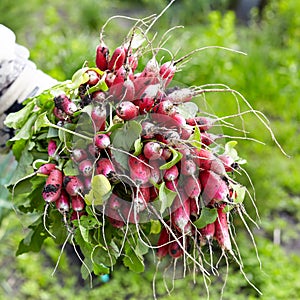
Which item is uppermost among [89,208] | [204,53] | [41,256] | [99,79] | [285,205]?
[99,79]

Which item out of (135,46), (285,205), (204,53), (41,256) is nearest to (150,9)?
(204,53)

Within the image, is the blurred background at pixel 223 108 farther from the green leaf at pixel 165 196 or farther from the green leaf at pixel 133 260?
the green leaf at pixel 165 196

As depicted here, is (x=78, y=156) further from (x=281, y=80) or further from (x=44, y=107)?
(x=281, y=80)

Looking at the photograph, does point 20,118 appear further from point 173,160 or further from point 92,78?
point 173,160

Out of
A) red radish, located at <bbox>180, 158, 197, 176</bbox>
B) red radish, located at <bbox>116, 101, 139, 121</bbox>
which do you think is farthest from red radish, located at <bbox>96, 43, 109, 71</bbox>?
red radish, located at <bbox>180, 158, 197, 176</bbox>

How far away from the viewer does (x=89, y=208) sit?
2.60ft

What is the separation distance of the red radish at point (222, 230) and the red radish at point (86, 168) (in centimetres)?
22

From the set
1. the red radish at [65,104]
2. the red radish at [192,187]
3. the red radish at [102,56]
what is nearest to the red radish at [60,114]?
the red radish at [65,104]

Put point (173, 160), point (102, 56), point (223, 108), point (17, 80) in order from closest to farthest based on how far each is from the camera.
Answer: point (173, 160) → point (102, 56) → point (17, 80) → point (223, 108)

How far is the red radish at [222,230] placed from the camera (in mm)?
836

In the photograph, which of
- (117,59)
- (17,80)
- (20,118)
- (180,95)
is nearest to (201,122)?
(180,95)

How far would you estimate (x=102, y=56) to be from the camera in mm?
862

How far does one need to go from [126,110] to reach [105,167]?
0.09m

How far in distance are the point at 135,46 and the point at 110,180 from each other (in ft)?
0.85
